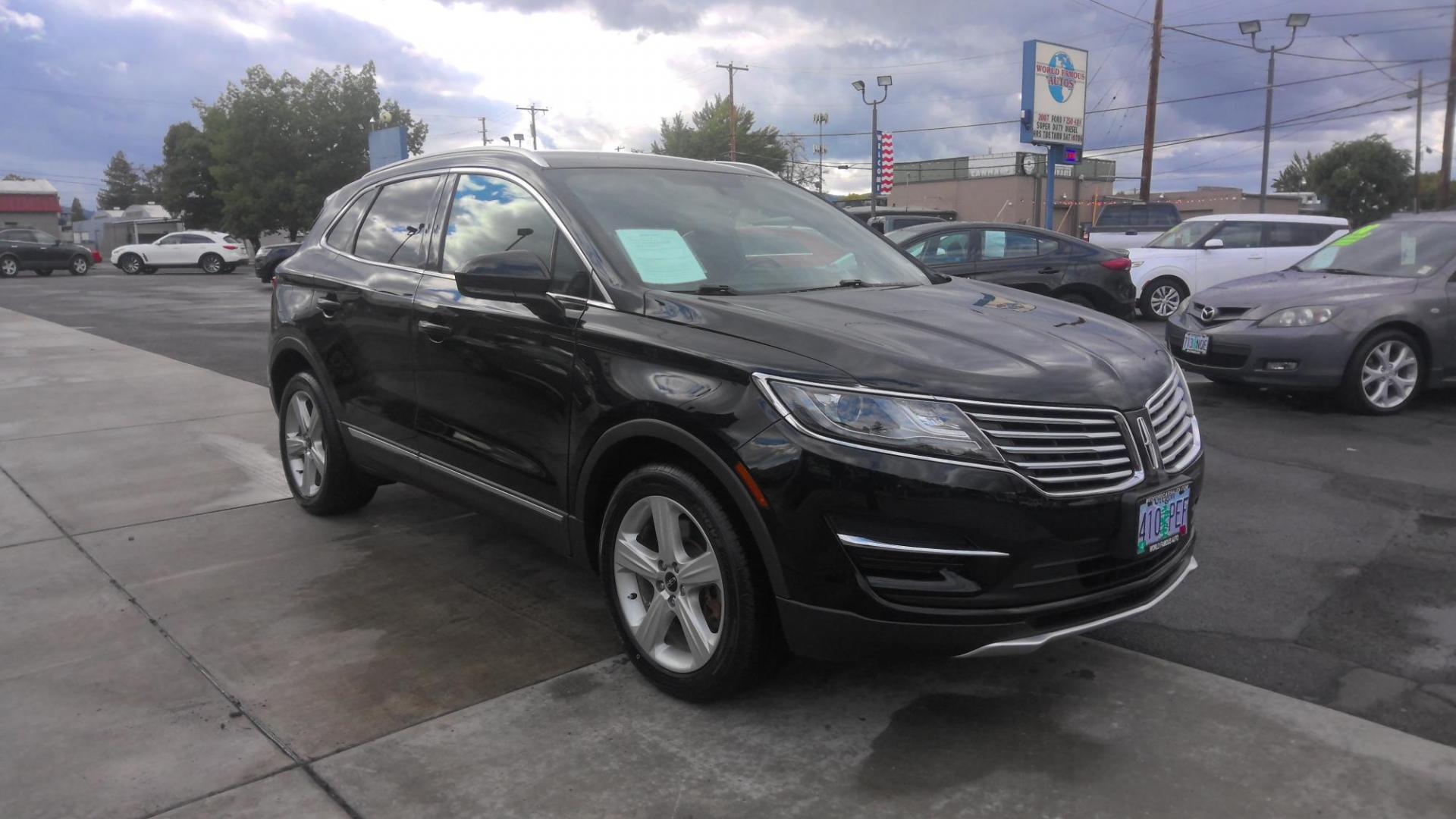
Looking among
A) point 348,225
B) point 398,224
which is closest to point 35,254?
point 348,225

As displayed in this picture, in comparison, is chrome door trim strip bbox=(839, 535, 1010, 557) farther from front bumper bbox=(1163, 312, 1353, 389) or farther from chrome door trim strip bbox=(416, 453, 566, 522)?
front bumper bbox=(1163, 312, 1353, 389)

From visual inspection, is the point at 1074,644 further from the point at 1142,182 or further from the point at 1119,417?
the point at 1142,182

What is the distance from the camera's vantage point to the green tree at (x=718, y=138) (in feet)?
214

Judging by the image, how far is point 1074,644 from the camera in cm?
375

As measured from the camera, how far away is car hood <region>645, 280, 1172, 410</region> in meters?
2.87

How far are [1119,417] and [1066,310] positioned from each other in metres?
0.98

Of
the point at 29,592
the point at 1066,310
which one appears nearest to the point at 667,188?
the point at 1066,310

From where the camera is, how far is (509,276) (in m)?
3.56

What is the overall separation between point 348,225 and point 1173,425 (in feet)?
12.7

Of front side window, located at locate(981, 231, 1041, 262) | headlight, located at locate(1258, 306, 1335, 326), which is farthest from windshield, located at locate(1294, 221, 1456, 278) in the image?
front side window, located at locate(981, 231, 1041, 262)

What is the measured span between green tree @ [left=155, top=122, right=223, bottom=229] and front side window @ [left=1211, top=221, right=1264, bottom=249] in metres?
56.4

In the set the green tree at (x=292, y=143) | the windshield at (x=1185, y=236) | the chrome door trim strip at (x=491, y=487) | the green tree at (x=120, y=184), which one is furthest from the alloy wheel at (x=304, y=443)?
the green tree at (x=120, y=184)

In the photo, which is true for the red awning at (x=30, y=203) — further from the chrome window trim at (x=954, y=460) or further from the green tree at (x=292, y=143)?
the chrome window trim at (x=954, y=460)

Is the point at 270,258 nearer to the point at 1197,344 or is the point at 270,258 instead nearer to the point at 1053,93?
the point at 1053,93
